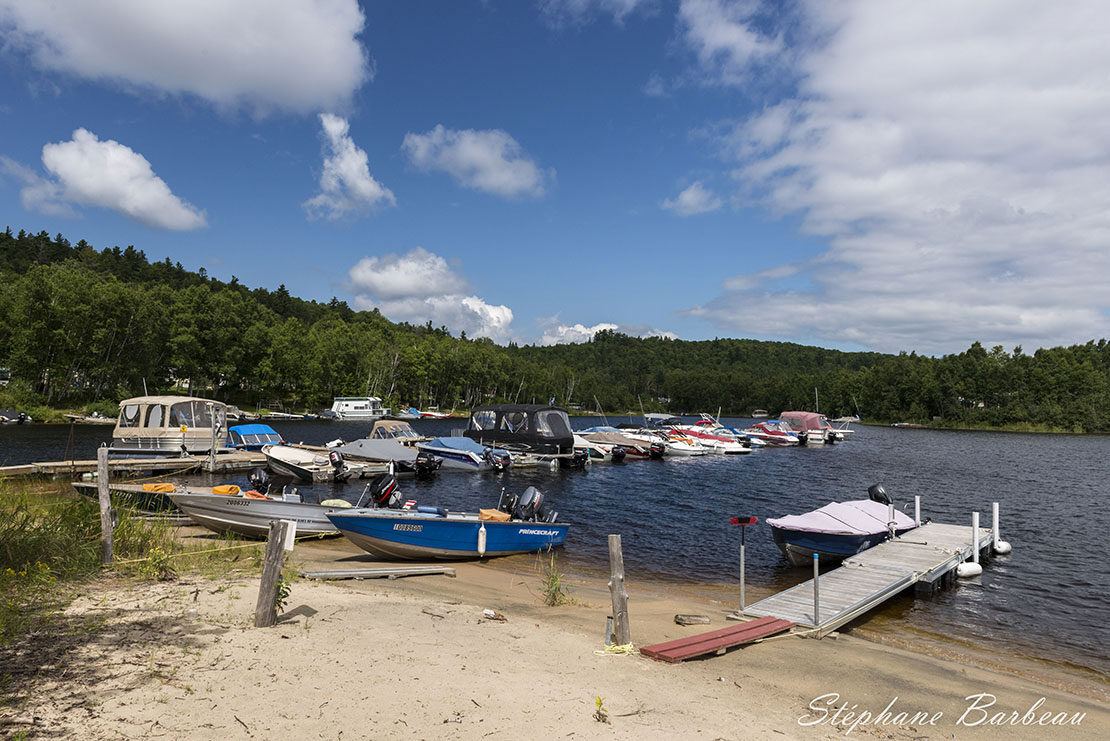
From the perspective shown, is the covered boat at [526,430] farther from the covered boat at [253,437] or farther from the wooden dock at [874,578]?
the wooden dock at [874,578]

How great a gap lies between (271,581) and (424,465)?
77.1ft

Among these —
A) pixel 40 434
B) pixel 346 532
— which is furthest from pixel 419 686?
pixel 40 434

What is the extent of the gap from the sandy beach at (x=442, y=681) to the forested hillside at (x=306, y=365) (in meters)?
74.4

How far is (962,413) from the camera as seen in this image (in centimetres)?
11944

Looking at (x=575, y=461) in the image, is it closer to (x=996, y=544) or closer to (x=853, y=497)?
(x=853, y=497)

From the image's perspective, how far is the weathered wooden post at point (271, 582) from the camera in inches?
336

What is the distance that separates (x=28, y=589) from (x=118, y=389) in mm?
75481

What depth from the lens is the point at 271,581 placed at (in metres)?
8.59

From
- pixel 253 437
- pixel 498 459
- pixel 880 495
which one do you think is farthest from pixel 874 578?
pixel 253 437

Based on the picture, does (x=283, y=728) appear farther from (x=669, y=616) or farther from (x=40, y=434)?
(x=40, y=434)

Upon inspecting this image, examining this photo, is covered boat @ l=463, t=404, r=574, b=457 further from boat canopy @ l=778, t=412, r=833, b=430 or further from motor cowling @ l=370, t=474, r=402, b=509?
boat canopy @ l=778, t=412, r=833, b=430

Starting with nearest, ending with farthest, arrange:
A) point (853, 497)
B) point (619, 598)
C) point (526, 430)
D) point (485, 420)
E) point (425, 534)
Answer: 1. point (619, 598)
2. point (425, 534)
3. point (853, 497)
4. point (526, 430)
5. point (485, 420)

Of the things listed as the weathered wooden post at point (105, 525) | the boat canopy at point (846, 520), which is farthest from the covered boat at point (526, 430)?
the weathered wooden post at point (105, 525)

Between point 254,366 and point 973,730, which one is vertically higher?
point 254,366
